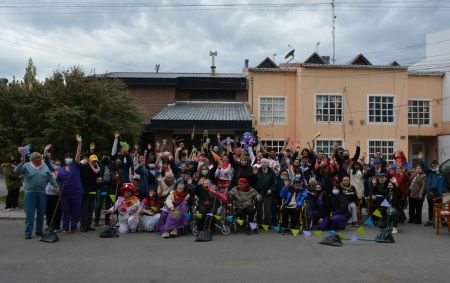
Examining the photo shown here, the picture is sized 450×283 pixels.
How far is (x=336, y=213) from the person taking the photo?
10836 mm

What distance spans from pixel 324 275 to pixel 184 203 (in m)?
4.59

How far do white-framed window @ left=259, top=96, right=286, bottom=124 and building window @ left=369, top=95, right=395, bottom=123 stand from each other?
5.41m

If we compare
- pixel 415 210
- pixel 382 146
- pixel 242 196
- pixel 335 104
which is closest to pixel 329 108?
pixel 335 104

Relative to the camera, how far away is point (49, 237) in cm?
903

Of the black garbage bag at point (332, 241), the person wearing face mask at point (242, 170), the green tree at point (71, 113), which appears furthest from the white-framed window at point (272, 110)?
the black garbage bag at point (332, 241)

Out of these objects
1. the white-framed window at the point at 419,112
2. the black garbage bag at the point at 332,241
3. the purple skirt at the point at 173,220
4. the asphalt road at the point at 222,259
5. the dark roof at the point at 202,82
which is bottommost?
the asphalt road at the point at 222,259

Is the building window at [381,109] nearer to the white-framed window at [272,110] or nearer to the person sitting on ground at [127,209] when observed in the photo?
the white-framed window at [272,110]

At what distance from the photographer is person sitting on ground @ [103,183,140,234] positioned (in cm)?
1036

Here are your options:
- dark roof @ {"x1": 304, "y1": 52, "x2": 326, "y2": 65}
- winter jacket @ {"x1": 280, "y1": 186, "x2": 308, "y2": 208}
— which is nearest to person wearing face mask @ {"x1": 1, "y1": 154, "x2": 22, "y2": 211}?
winter jacket @ {"x1": 280, "y1": 186, "x2": 308, "y2": 208}

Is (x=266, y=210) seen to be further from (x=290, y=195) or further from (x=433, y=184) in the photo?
(x=433, y=184)

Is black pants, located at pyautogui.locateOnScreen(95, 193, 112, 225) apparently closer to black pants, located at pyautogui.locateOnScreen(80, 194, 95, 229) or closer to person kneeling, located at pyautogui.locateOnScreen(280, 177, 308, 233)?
black pants, located at pyautogui.locateOnScreen(80, 194, 95, 229)

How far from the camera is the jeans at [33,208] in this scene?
9.34m

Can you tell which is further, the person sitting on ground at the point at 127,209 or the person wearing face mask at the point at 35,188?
the person sitting on ground at the point at 127,209

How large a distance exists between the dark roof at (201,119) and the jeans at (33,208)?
14.4 meters
